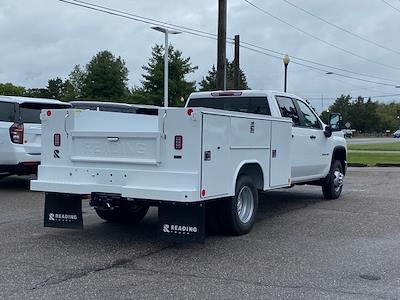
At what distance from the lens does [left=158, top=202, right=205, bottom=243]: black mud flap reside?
22.2ft

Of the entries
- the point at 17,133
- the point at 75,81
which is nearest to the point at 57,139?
the point at 17,133

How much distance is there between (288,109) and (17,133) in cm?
581

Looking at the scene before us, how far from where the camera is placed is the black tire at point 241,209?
7719mm

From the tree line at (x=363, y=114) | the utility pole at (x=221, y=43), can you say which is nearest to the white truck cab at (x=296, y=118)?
the utility pole at (x=221, y=43)

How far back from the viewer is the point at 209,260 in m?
6.77

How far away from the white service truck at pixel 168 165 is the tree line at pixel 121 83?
46951 millimetres

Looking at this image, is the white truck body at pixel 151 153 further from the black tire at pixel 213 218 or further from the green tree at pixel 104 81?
the green tree at pixel 104 81

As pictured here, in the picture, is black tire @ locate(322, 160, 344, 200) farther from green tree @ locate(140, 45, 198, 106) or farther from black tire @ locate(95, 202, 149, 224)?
green tree @ locate(140, 45, 198, 106)

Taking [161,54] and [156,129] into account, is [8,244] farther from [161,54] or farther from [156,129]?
[161,54]

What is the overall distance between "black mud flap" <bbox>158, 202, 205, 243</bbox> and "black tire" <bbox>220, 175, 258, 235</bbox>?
94 centimetres

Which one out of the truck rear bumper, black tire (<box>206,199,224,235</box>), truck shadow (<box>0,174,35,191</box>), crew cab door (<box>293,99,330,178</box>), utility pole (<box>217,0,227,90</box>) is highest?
utility pole (<box>217,0,227,90</box>)

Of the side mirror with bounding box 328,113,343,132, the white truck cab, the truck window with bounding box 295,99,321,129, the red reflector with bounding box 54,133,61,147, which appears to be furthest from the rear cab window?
the side mirror with bounding box 328,113,343,132

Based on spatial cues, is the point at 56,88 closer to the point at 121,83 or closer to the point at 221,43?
the point at 121,83

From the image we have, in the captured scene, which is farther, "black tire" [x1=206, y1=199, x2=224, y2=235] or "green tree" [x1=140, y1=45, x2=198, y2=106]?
"green tree" [x1=140, y1=45, x2=198, y2=106]
